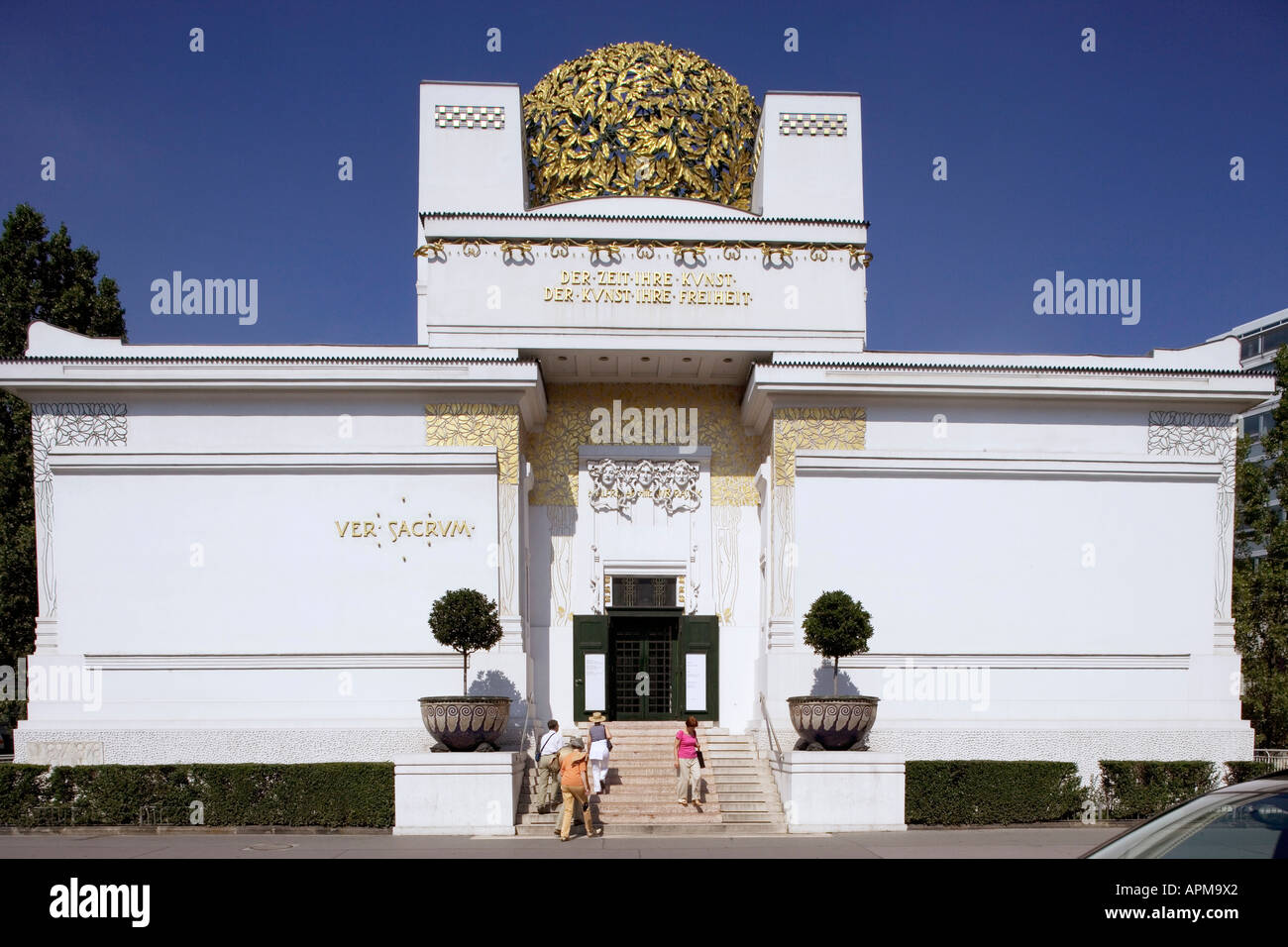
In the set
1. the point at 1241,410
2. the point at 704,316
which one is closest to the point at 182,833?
the point at 704,316

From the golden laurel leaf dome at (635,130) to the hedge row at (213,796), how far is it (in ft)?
38.6

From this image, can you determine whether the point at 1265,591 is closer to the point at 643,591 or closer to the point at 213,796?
the point at 643,591

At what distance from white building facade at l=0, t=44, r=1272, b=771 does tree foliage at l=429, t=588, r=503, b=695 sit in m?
1.19

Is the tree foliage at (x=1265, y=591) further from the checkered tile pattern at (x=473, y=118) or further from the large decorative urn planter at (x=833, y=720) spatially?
the checkered tile pattern at (x=473, y=118)

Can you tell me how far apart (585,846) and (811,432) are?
326 inches

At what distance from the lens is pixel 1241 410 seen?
19.3 metres

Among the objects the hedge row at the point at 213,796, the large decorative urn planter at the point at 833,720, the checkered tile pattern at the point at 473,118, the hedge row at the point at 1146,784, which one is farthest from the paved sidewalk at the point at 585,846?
the checkered tile pattern at the point at 473,118

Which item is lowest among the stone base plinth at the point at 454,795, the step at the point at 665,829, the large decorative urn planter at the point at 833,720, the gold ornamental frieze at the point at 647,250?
the step at the point at 665,829

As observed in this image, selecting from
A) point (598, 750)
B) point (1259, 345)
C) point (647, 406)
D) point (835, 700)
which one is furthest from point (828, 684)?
point (1259, 345)

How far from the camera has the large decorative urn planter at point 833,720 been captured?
16.0 m

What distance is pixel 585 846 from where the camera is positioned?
46.1 ft

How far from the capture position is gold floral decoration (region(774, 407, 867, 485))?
18.7 meters

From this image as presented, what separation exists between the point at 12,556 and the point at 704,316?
15370mm
